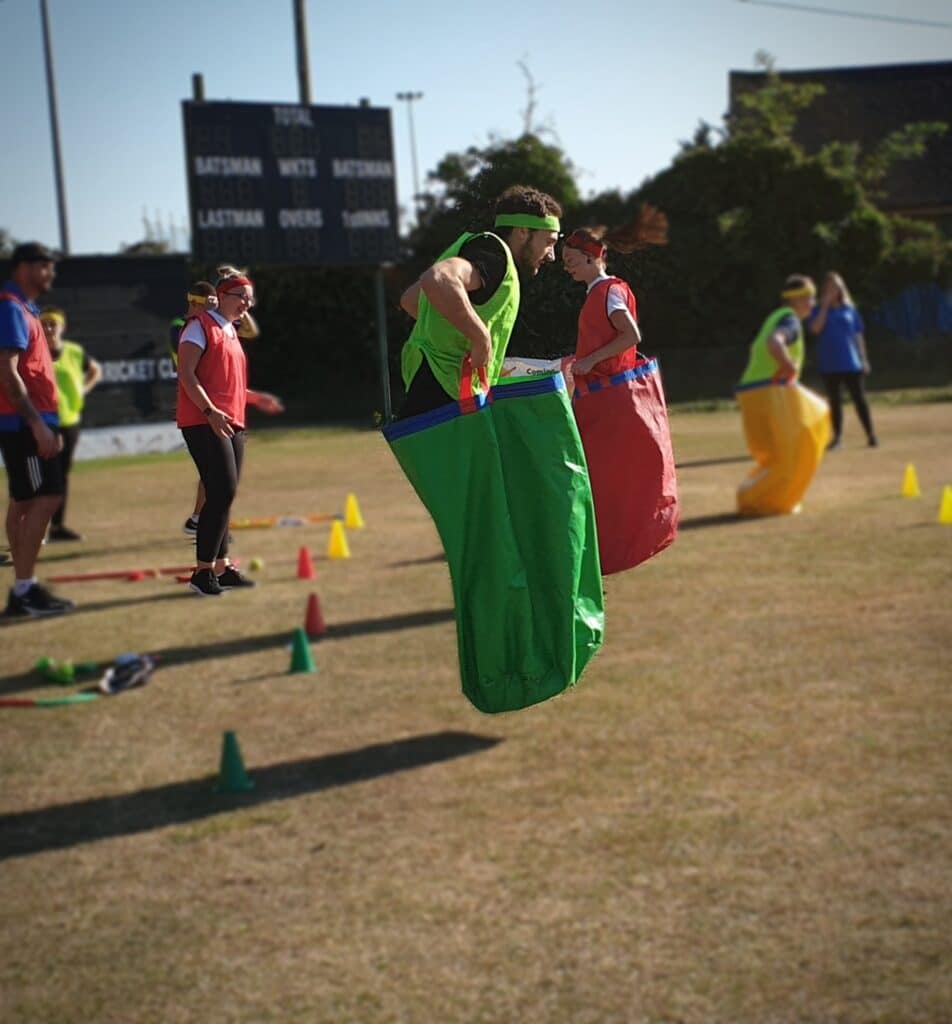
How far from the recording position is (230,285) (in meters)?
3.06

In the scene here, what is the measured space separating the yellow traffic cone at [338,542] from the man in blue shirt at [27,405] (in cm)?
9954

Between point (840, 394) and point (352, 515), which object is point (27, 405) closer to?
point (840, 394)

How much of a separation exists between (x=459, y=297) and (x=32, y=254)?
41.3 inches

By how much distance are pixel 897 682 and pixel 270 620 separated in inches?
3339

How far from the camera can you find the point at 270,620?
161250 millimetres

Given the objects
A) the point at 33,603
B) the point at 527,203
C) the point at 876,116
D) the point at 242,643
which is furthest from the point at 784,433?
the point at 242,643

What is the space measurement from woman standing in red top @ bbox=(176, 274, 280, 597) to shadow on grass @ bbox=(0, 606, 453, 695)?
128782 mm

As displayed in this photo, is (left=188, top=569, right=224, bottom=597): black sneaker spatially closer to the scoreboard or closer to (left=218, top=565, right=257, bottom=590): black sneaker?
(left=218, top=565, right=257, bottom=590): black sneaker

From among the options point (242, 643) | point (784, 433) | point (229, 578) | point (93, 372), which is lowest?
point (242, 643)

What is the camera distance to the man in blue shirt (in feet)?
10.5

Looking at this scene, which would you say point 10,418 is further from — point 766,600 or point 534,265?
point 766,600

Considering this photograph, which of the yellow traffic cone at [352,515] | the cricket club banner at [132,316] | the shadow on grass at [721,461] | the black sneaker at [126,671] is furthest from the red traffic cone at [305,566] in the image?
the cricket club banner at [132,316]

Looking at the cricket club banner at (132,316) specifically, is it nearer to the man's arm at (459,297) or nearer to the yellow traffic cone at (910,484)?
the man's arm at (459,297)

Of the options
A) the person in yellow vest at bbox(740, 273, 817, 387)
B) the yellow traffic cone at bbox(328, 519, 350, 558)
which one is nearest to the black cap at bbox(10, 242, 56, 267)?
the person in yellow vest at bbox(740, 273, 817, 387)
